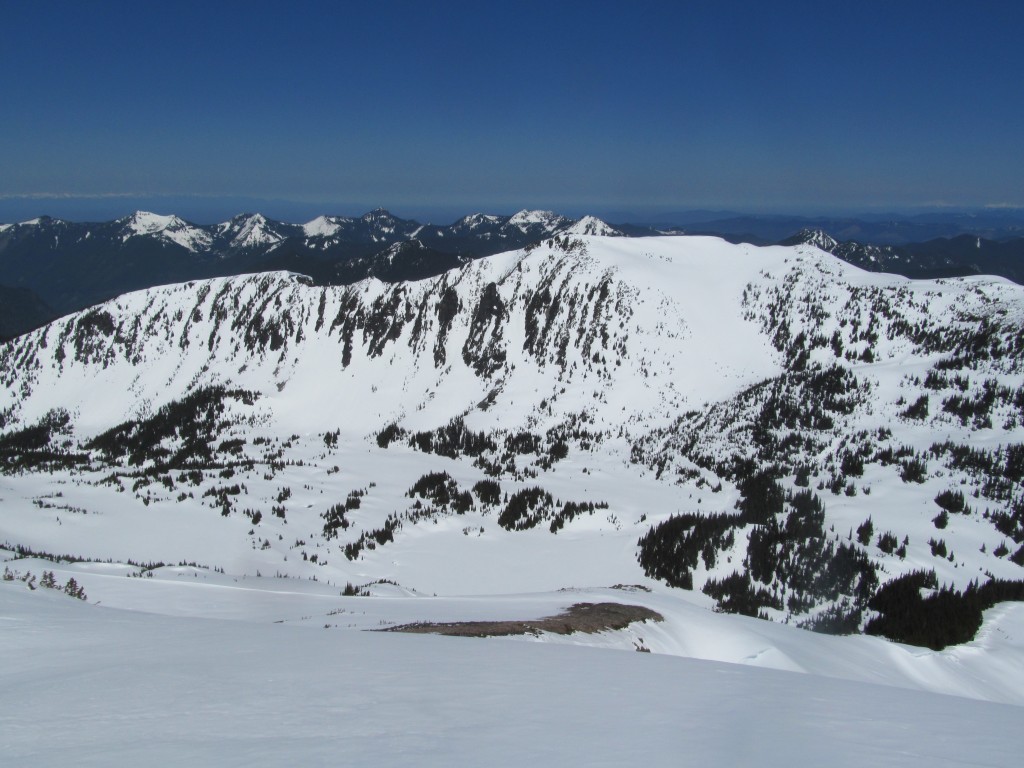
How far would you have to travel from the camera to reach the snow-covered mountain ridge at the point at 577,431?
20859 millimetres

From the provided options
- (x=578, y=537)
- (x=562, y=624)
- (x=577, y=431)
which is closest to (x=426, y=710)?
(x=562, y=624)

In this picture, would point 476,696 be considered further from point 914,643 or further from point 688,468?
point 688,468

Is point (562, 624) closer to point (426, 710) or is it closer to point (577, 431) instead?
point (426, 710)

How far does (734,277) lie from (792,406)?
34598 mm

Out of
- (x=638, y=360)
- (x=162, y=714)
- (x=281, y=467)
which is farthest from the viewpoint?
(x=638, y=360)

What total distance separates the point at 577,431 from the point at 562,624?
43.3 metres

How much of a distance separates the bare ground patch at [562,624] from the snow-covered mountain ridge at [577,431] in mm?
7297

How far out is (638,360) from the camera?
61281 mm

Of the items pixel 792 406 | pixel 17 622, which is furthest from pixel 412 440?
pixel 17 622

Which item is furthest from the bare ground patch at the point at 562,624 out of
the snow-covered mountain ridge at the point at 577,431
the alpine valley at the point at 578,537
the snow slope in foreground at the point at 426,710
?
the snow-covered mountain ridge at the point at 577,431

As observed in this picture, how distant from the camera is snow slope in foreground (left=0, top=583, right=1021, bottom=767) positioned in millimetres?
3355

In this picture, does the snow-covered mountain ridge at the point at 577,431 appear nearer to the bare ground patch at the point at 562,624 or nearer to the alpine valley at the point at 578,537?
the alpine valley at the point at 578,537

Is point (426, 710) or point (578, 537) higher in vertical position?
point (426, 710)

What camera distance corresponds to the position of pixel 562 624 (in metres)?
9.87
